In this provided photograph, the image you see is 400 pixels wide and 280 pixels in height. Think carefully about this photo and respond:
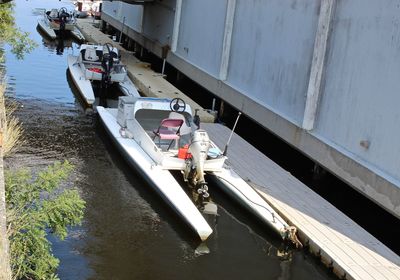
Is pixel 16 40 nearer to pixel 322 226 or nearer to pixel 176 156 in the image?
pixel 176 156

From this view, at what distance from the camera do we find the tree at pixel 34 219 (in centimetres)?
749

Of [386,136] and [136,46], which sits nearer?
[386,136]

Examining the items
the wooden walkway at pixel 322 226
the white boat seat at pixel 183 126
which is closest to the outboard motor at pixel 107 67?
the white boat seat at pixel 183 126

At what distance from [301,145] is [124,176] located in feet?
14.9

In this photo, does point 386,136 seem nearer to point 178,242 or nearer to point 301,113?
point 301,113

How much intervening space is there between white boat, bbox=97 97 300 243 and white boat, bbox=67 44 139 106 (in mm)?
4995

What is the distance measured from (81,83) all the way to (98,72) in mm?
900

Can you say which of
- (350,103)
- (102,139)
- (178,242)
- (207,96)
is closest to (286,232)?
(178,242)

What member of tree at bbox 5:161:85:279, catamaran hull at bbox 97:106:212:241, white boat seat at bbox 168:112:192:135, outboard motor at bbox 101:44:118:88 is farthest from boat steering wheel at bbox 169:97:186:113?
tree at bbox 5:161:85:279

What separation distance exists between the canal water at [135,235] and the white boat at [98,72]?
4.68m

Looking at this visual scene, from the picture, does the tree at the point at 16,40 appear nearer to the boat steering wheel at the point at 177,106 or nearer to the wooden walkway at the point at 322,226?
the boat steering wheel at the point at 177,106

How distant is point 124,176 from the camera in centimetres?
1461

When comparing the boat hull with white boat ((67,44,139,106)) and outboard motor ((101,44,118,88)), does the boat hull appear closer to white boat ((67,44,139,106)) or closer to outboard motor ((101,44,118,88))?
white boat ((67,44,139,106))

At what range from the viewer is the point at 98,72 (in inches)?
902
